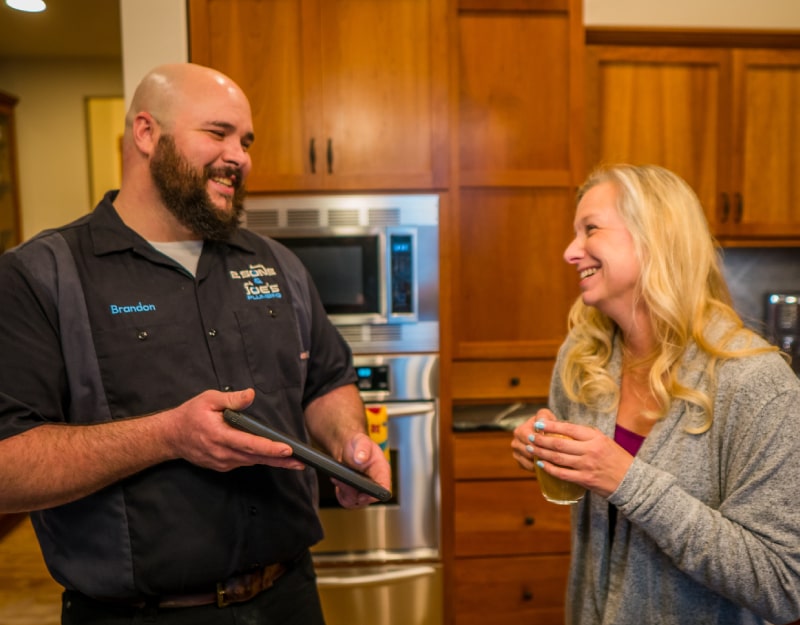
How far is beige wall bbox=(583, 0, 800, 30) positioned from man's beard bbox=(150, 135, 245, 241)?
6.16 ft

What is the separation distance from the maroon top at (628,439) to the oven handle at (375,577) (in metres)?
1.52

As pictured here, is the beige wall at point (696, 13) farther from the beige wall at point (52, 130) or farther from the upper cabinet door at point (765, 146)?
the beige wall at point (52, 130)

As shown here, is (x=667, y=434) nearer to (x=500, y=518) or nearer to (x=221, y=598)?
(x=221, y=598)

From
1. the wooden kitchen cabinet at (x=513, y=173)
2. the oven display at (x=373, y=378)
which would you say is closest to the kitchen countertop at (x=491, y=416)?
the wooden kitchen cabinet at (x=513, y=173)

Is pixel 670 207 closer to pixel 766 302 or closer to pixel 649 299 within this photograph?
pixel 649 299

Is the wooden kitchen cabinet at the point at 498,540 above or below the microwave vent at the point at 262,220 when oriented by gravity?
below

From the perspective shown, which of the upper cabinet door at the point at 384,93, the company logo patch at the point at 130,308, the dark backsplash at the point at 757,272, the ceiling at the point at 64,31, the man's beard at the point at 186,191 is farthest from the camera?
the ceiling at the point at 64,31

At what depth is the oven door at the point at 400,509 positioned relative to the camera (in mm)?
2654

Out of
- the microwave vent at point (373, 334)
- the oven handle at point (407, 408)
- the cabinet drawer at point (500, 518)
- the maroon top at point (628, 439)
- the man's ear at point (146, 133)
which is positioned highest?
the man's ear at point (146, 133)

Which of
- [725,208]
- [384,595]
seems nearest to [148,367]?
[384,595]

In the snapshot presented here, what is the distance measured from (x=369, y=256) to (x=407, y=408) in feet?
1.92

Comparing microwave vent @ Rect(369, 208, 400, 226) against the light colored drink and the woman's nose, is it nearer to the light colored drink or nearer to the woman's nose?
the woman's nose

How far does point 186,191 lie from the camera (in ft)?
4.81

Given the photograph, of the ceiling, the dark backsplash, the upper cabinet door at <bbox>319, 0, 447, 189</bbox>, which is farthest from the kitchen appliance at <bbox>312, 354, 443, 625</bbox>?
the ceiling
